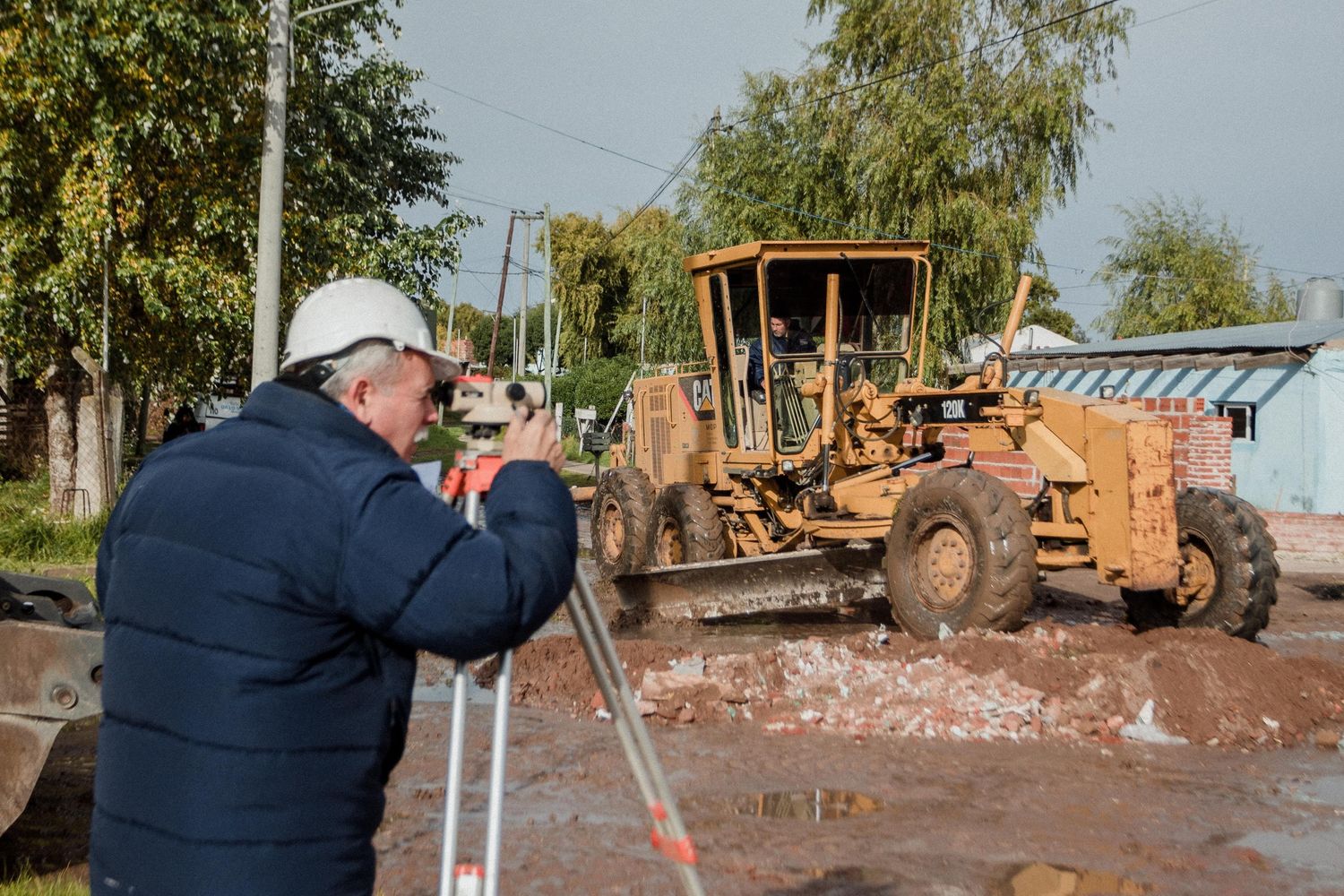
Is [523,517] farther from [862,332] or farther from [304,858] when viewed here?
[862,332]

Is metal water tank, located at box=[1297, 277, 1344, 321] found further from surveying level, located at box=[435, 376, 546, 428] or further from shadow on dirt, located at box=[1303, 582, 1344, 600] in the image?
surveying level, located at box=[435, 376, 546, 428]

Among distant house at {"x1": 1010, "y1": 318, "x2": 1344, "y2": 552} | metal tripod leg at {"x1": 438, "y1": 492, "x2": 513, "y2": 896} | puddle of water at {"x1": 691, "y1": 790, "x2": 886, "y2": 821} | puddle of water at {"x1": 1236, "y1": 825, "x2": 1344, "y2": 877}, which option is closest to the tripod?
metal tripod leg at {"x1": 438, "y1": 492, "x2": 513, "y2": 896}

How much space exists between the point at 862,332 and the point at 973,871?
6.97 metres

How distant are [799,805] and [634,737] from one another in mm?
3199

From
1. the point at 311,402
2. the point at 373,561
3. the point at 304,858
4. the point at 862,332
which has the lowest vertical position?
the point at 304,858

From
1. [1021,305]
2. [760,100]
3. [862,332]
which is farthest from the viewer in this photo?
[760,100]

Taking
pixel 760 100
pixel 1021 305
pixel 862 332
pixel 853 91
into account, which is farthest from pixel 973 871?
pixel 760 100

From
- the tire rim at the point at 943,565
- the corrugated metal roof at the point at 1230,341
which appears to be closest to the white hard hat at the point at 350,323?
the tire rim at the point at 943,565

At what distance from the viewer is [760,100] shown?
27734 millimetres

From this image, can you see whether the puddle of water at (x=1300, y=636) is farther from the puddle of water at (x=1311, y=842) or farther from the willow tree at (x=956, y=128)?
the willow tree at (x=956, y=128)

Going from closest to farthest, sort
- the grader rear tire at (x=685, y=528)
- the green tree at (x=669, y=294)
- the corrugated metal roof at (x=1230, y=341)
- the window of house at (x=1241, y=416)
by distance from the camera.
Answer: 1. the grader rear tire at (x=685, y=528)
2. the corrugated metal roof at (x=1230, y=341)
3. the window of house at (x=1241, y=416)
4. the green tree at (x=669, y=294)

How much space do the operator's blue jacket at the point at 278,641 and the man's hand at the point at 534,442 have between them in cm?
28

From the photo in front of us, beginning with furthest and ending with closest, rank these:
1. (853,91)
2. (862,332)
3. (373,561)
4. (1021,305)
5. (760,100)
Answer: (760,100)
(853,91)
(862,332)
(1021,305)
(373,561)

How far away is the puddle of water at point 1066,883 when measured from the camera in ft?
15.7
